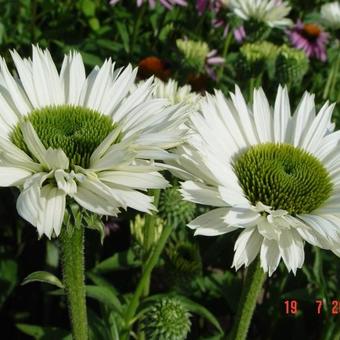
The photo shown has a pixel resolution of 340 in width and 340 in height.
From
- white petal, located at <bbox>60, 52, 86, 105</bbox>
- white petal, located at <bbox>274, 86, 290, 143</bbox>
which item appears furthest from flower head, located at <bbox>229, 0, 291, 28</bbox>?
white petal, located at <bbox>60, 52, 86, 105</bbox>

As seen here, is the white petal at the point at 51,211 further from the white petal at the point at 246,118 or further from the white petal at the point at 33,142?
the white petal at the point at 246,118

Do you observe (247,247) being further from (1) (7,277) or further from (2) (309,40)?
(2) (309,40)

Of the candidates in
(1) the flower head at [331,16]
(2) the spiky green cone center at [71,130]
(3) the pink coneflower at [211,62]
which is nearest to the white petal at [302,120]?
(2) the spiky green cone center at [71,130]

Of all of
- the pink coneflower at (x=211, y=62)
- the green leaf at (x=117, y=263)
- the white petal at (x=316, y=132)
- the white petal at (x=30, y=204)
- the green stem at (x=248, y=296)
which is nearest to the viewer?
the white petal at (x=30, y=204)

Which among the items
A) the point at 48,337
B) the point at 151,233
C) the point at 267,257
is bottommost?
the point at 48,337

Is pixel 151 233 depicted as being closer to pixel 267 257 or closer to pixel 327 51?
pixel 267 257

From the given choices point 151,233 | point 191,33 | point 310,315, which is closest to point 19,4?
point 191,33
